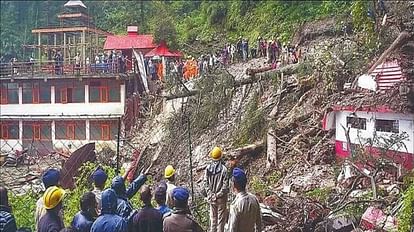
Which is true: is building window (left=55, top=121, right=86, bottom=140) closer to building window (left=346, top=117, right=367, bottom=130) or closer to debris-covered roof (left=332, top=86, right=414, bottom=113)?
debris-covered roof (left=332, top=86, right=414, bottom=113)

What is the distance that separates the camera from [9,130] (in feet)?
108

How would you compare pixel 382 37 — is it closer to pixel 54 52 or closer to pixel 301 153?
pixel 301 153

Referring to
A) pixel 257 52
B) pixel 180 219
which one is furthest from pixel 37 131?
pixel 180 219

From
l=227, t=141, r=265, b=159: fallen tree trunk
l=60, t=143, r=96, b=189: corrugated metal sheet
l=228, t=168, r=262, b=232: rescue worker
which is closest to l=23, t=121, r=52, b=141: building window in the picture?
l=60, t=143, r=96, b=189: corrugated metal sheet

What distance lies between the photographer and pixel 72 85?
31844 mm

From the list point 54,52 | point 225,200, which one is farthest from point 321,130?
point 54,52

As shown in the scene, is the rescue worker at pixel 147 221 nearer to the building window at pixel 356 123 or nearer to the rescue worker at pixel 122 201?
the rescue worker at pixel 122 201

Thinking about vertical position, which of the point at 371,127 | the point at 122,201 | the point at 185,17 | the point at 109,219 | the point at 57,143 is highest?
the point at 185,17

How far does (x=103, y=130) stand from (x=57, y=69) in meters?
4.79

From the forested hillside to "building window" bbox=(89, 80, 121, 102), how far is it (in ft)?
18.1

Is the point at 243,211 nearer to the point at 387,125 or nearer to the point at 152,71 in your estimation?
the point at 387,125

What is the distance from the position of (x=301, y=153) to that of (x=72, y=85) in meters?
20.9

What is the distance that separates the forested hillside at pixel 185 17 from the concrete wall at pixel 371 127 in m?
14.5

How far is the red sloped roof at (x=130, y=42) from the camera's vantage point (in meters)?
34.9
